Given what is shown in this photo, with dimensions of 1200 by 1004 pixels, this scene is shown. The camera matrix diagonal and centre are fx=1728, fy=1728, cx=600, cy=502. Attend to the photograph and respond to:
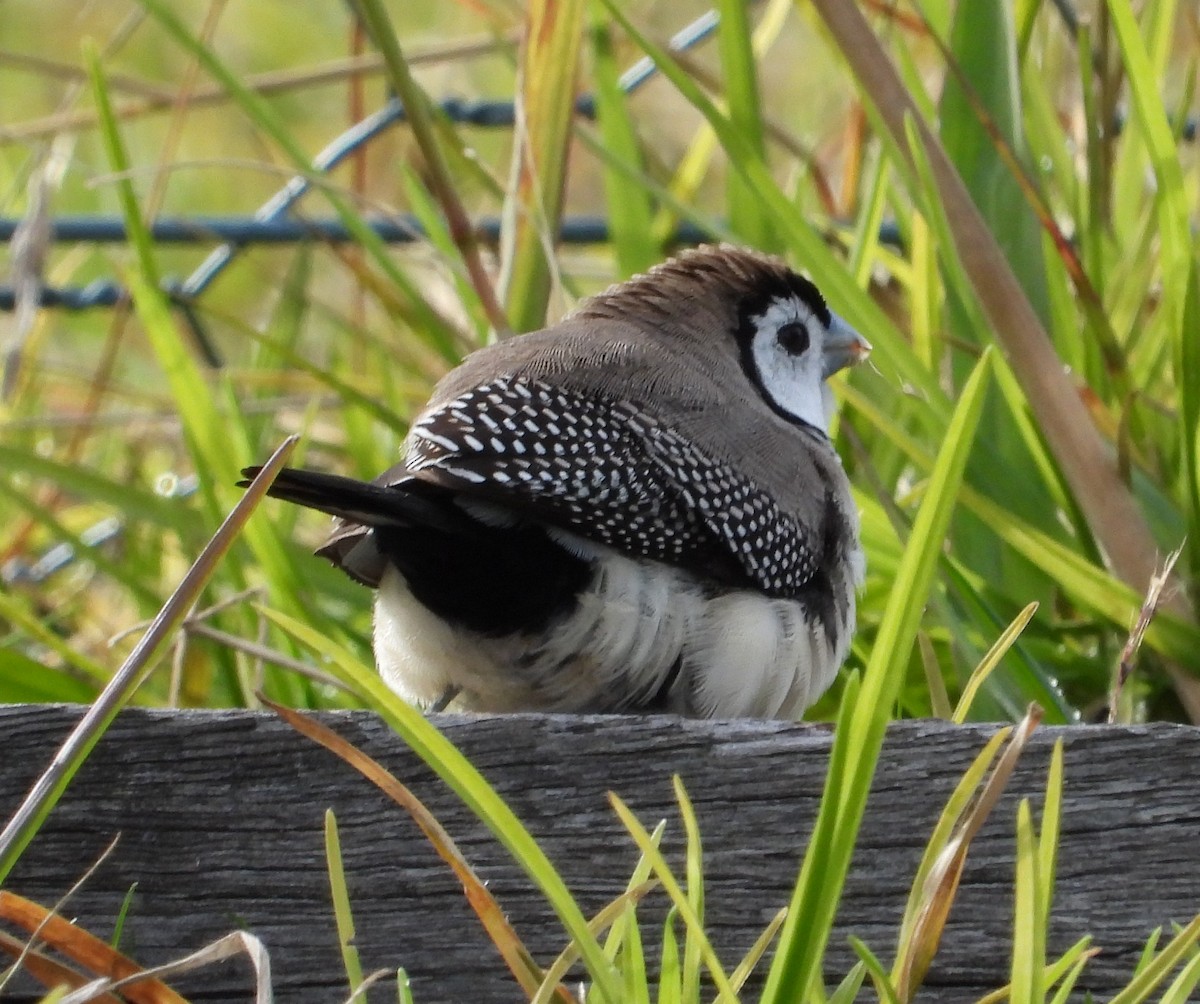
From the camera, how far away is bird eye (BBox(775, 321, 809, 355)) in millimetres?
3652

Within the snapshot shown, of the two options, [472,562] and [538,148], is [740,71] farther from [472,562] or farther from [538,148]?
[472,562]

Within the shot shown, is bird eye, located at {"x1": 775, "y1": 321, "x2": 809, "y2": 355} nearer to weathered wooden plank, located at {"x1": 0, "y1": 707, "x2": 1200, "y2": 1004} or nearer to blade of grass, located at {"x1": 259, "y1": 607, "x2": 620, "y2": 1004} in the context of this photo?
weathered wooden plank, located at {"x1": 0, "y1": 707, "x2": 1200, "y2": 1004}

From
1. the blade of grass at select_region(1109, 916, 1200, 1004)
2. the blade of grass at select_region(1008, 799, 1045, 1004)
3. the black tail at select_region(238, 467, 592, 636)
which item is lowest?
the blade of grass at select_region(1109, 916, 1200, 1004)

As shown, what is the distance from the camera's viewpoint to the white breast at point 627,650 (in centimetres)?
260

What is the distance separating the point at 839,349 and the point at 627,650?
1301mm

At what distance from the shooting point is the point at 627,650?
2.59 metres

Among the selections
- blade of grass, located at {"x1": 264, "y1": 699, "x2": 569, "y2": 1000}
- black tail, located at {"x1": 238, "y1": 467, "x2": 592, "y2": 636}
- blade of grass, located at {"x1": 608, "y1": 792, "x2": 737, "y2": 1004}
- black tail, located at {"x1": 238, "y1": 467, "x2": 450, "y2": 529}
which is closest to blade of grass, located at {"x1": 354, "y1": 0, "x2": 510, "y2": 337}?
black tail, located at {"x1": 238, "y1": 467, "x2": 592, "y2": 636}

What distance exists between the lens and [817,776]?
1863 millimetres

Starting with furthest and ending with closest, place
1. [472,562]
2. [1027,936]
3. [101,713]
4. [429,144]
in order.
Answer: [429,144] → [472,562] → [101,713] → [1027,936]

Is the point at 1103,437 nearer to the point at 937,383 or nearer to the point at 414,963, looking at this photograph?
the point at 937,383

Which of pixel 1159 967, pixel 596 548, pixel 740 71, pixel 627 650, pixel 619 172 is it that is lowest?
pixel 1159 967

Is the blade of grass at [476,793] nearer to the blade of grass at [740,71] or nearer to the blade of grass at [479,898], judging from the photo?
the blade of grass at [479,898]

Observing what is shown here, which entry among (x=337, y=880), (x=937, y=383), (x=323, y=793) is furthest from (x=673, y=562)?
(x=337, y=880)

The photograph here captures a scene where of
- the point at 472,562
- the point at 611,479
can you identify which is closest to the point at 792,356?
the point at 611,479
